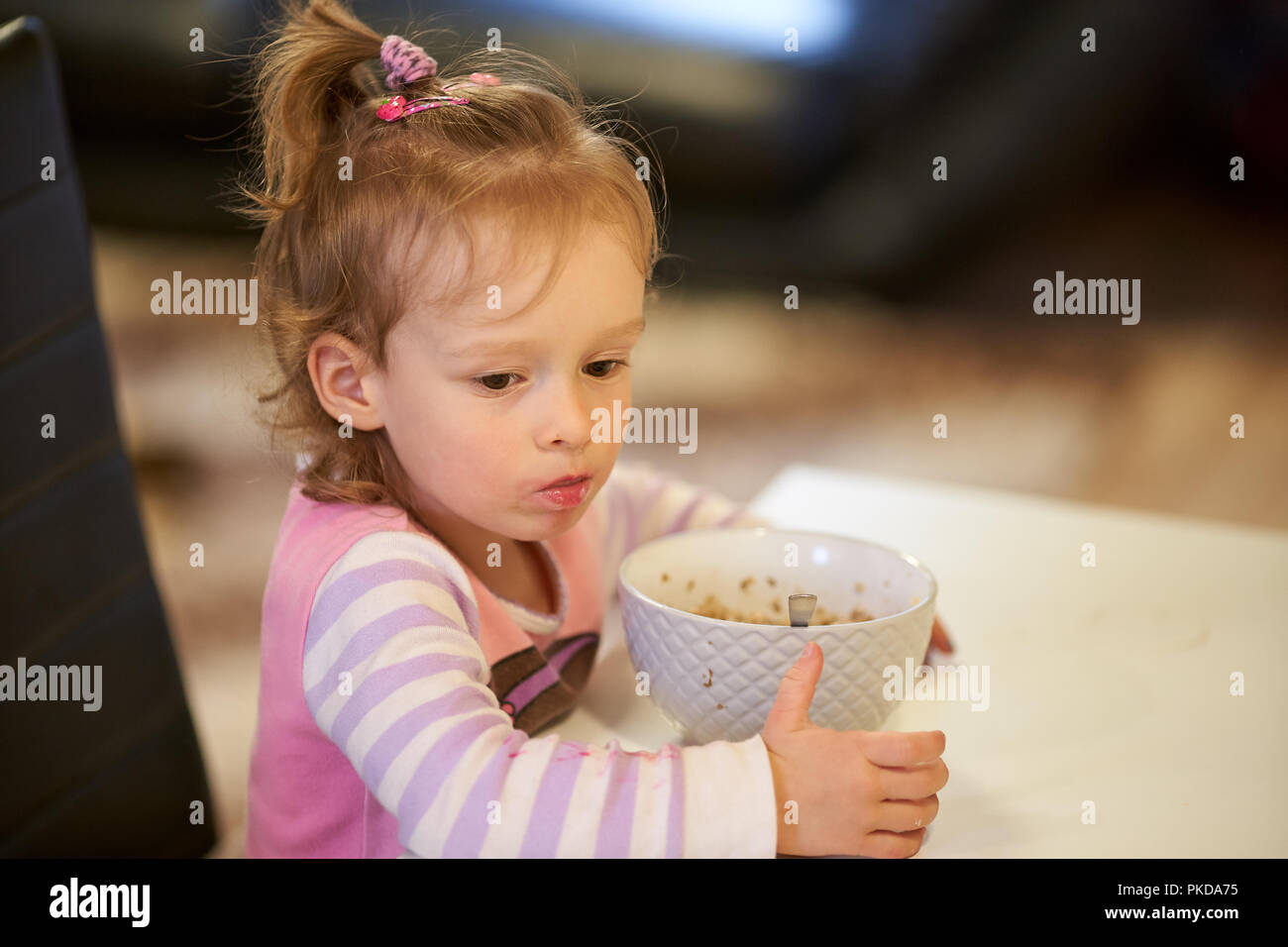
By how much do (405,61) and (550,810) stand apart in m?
0.27

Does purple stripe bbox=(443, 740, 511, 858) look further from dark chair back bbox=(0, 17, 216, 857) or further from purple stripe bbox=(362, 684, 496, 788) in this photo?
dark chair back bbox=(0, 17, 216, 857)

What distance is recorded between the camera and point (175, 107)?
420 millimetres

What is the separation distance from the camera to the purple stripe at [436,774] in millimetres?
326

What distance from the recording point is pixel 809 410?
1.02m

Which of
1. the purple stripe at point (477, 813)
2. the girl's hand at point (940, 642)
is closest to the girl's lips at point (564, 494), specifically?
the purple stripe at point (477, 813)

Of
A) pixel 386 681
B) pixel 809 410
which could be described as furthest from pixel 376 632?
pixel 809 410

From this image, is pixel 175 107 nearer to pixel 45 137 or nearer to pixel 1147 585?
pixel 45 137

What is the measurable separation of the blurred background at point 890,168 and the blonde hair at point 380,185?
0.04 ft

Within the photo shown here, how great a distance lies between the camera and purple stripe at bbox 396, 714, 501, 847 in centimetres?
33

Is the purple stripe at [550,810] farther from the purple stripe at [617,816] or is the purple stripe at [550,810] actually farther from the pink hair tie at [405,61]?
the pink hair tie at [405,61]

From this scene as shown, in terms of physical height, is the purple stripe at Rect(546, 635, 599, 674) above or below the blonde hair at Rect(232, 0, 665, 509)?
below

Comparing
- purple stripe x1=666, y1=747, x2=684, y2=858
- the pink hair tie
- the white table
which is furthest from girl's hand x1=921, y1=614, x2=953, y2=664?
the pink hair tie

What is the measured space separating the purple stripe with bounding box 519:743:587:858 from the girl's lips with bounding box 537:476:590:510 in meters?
0.10
